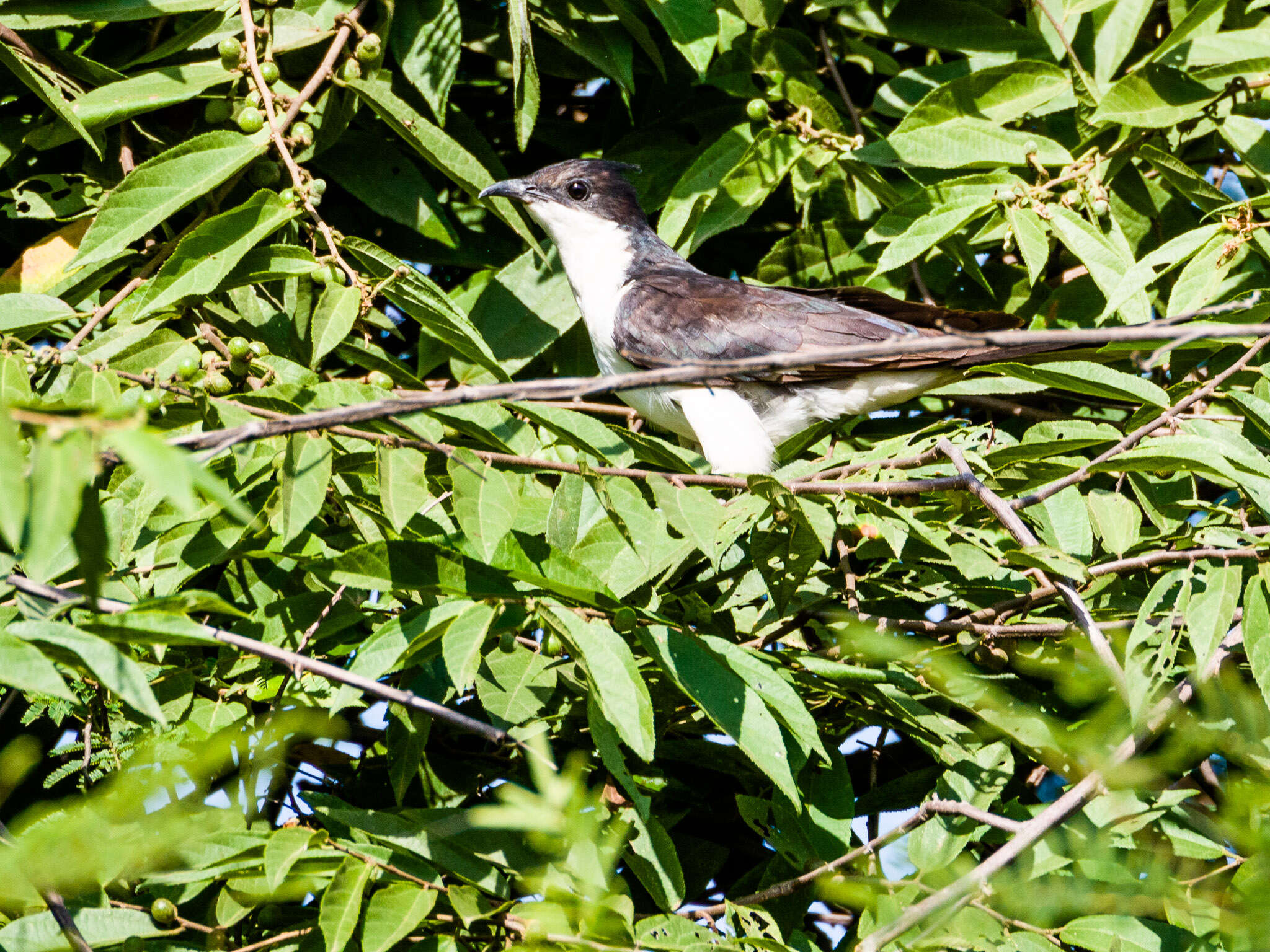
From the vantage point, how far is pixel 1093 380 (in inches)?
100

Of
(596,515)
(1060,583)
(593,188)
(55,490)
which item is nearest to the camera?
(55,490)

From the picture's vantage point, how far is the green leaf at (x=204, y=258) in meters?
2.61

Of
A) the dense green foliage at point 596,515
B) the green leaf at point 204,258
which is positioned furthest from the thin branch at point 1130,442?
the green leaf at point 204,258

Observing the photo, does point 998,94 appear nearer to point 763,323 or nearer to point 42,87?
point 763,323

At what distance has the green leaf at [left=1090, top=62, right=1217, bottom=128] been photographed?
3.34 meters

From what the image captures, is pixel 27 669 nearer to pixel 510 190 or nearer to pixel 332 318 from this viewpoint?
pixel 332 318

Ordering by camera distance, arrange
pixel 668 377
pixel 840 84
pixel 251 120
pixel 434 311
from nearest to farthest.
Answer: pixel 668 377, pixel 434 311, pixel 251 120, pixel 840 84

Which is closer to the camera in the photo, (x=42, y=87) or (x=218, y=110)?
(x=42, y=87)

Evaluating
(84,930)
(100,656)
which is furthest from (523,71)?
(84,930)

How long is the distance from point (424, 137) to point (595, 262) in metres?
1.46

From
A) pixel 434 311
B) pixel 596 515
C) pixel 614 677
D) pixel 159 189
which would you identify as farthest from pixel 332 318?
pixel 614 677

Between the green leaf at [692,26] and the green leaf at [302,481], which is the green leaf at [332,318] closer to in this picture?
the green leaf at [302,481]

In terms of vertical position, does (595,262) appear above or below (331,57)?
below

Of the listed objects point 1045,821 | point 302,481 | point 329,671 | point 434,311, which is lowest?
point 1045,821
